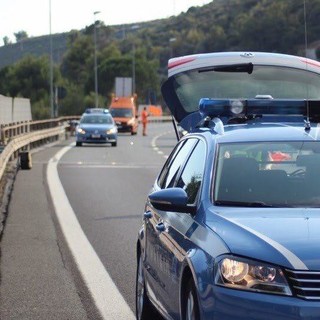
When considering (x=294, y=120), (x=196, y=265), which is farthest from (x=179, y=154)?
(x=196, y=265)

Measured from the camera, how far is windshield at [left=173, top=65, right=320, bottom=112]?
1270 cm

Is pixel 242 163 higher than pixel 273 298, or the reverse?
pixel 242 163

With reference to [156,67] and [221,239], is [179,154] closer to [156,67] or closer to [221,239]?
[221,239]

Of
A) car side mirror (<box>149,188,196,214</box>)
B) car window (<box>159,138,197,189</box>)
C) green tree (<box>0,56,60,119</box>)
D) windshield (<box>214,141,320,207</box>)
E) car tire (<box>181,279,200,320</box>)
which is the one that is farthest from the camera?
green tree (<box>0,56,60,119</box>)

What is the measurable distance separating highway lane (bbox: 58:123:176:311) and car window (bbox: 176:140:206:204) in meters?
1.97

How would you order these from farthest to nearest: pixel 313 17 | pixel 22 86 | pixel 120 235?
pixel 22 86
pixel 120 235
pixel 313 17

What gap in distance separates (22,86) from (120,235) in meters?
77.1

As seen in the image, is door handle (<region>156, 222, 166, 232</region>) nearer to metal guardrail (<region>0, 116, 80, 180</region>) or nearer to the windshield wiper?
the windshield wiper

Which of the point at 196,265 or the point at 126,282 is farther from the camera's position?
the point at 126,282

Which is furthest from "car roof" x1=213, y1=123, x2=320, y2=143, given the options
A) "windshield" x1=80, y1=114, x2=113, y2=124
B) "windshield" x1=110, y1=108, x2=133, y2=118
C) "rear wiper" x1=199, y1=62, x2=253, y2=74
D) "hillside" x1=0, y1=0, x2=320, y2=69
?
"windshield" x1=110, y1=108, x2=133, y2=118

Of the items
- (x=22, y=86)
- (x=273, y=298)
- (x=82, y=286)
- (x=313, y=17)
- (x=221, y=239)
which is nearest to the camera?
(x=273, y=298)

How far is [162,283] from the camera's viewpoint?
23.3 feet

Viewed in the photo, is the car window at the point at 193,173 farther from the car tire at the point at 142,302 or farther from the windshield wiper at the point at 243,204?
the car tire at the point at 142,302

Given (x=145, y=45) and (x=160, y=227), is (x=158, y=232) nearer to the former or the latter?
(x=160, y=227)
